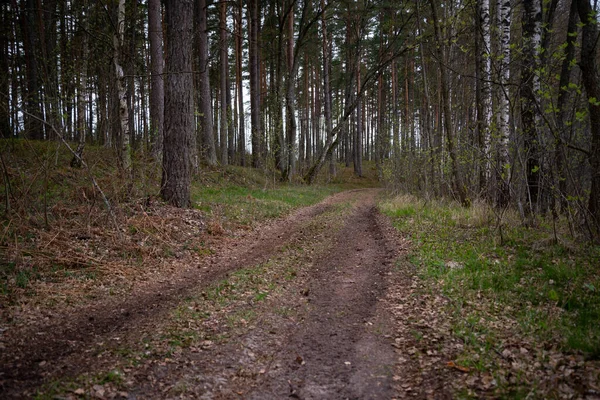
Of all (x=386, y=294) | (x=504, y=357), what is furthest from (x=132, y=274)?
(x=504, y=357)

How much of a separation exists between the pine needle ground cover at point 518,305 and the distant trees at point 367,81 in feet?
3.29

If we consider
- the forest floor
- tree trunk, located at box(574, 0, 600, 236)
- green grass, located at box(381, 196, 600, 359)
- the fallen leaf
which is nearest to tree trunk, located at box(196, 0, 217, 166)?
the forest floor

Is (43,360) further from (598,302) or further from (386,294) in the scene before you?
(598,302)

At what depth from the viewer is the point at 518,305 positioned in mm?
4559

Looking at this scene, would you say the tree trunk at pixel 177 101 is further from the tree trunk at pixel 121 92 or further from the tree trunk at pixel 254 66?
the tree trunk at pixel 254 66

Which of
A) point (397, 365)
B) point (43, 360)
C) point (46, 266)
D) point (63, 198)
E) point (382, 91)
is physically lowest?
point (397, 365)

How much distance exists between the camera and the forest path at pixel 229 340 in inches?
124

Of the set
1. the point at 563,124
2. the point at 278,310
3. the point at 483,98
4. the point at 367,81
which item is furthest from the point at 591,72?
the point at 367,81

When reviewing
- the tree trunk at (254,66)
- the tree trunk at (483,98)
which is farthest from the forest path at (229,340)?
the tree trunk at (254,66)

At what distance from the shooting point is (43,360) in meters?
3.40

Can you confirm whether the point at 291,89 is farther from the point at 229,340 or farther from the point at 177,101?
the point at 229,340

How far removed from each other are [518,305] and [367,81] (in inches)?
744

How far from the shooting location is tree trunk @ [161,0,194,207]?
30.8 ft

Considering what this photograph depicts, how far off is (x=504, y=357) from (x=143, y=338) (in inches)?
152
